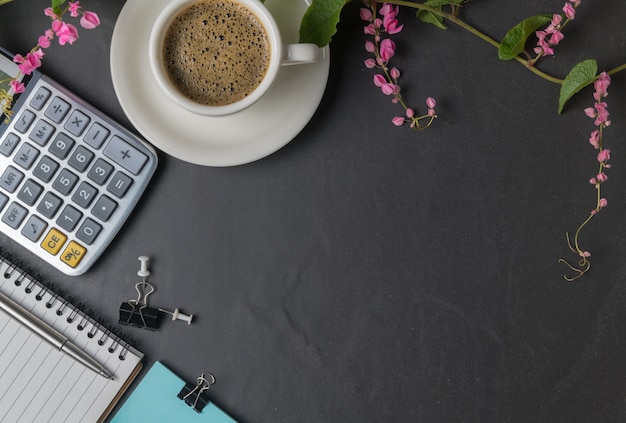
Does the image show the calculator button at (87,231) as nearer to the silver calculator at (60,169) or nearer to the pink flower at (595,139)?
the silver calculator at (60,169)

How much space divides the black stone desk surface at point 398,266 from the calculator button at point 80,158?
0.08 meters

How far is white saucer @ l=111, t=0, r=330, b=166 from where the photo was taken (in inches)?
26.9

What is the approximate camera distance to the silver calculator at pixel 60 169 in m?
0.73

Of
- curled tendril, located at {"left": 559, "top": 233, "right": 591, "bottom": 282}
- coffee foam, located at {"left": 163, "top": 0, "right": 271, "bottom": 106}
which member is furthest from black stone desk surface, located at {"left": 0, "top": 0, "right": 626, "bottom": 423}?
coffee foam, located at {"left": 163, "top": 0, "right": 271, "bottom": 106}

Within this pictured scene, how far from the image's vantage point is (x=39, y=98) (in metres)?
0.73

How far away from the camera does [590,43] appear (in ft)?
2.45

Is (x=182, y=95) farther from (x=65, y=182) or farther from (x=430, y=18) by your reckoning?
(x=430, y=18)

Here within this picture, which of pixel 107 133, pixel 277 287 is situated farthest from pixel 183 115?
pixel 277 287

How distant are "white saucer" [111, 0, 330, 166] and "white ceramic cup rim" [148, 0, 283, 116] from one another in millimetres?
46

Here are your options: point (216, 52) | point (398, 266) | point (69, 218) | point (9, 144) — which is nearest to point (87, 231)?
point (69, 218)

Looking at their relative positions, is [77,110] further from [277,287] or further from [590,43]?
[590,43]

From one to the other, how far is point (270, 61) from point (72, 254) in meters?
0.31

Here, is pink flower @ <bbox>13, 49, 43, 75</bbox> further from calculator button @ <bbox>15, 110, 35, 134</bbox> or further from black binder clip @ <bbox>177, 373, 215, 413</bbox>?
black binder clip @ <bbox>177, 373, 215, 413</bbox>

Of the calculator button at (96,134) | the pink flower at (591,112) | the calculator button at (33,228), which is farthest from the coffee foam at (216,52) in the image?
the pink flower at (591,112)
